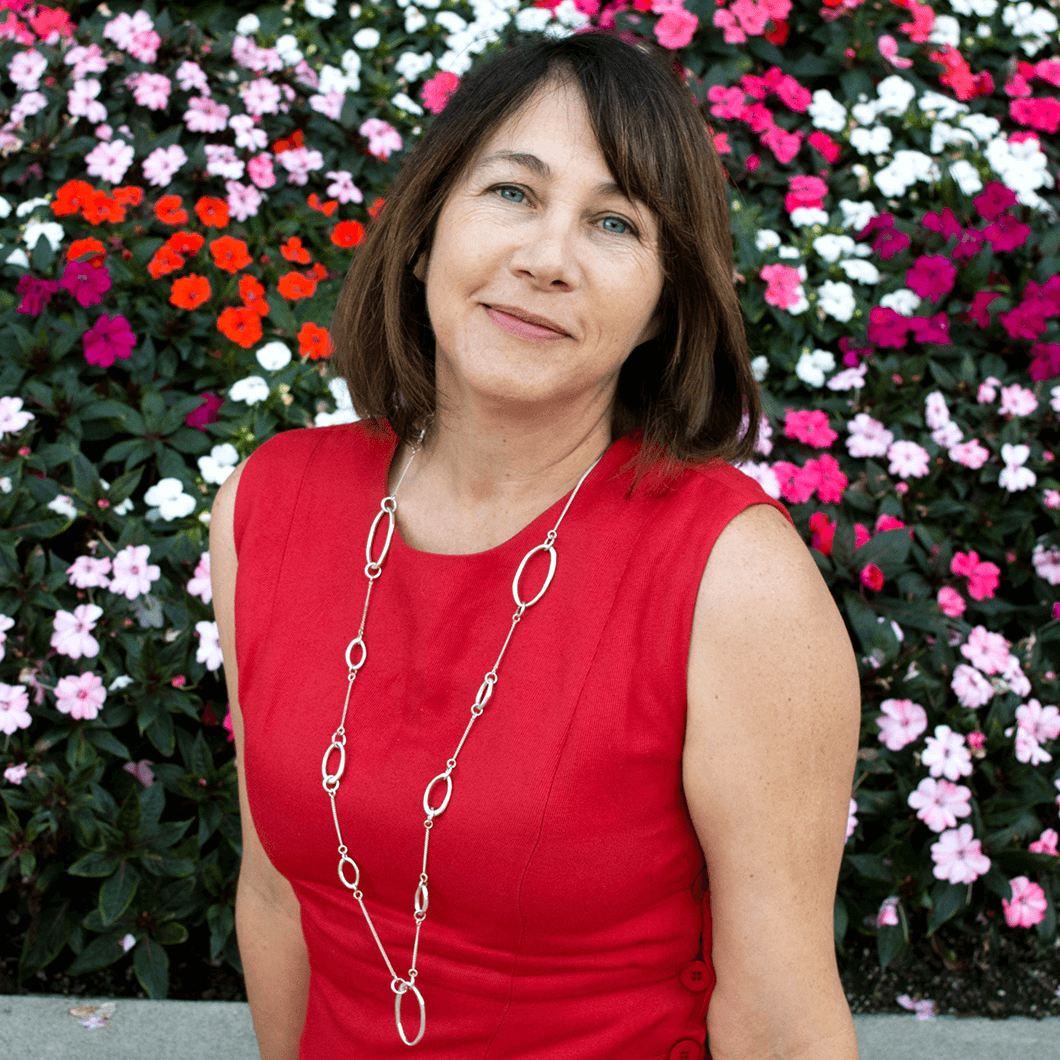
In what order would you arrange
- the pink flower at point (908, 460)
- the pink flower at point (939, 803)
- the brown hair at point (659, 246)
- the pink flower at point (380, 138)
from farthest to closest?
1. the pink flower at point (380, 138)
2. the pink flower at point (908, 460)
3. the pink flower at point (939, 803)
4. the brown hair at point (659, 246)

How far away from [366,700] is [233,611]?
1.06 feet

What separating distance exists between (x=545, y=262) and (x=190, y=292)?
175 cm

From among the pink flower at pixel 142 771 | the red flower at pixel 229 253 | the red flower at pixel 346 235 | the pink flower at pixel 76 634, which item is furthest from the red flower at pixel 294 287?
the pink flower at pixel 142 771

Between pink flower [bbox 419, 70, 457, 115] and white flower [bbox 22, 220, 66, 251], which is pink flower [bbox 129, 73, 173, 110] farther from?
pink flower [bbox 419, 70, 457, 115]

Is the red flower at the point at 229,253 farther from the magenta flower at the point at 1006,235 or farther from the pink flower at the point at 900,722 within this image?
the magenta flower at the point at 1006,235

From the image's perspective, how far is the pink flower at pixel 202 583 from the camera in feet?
7.49

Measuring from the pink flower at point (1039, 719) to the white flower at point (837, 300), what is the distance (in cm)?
117

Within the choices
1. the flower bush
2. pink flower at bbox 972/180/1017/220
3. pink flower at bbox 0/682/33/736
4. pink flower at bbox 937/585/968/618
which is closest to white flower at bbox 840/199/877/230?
the flower bush

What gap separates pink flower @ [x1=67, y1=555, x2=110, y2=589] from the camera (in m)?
2.28

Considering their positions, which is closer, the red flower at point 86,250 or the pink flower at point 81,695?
the pink flower at point 81,695

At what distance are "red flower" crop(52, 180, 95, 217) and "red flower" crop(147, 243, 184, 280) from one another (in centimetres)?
25

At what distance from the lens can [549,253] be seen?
1.29 meters

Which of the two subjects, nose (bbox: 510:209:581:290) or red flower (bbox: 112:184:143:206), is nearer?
nose (bbox: 510:209:581:290)

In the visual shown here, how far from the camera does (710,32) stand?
3564 mm
